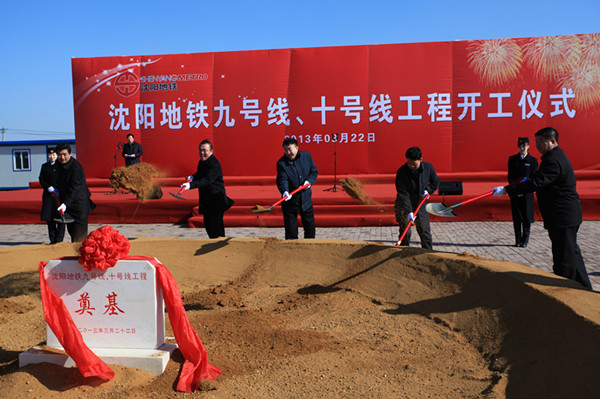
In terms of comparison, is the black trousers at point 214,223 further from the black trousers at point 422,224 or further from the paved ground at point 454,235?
the paved ground at point 454,235

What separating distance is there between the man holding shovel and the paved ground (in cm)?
136

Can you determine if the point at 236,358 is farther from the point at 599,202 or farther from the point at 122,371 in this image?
the point at 599,202

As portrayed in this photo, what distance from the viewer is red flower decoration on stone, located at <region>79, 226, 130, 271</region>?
9.56ft

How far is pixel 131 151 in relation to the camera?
11.5m

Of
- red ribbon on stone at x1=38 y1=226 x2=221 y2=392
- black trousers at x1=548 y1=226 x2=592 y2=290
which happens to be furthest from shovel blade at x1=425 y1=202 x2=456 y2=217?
red ribbon on stone at x1=38 y1=226 x2=221 y2=392

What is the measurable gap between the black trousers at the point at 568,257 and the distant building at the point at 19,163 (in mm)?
22173

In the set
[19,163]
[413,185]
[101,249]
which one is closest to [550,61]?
[413,185]

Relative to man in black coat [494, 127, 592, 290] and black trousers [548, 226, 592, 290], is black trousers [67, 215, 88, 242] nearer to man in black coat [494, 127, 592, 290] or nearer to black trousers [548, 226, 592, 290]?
man in black coat [494, 127, 592, 290]

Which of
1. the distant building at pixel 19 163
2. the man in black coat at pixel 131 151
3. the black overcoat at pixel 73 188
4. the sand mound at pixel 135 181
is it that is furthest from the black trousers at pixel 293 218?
the distant building at pixel 19 163

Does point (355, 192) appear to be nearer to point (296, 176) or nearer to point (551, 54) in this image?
point (296, 176)

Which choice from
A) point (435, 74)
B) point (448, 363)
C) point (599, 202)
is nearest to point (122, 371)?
point (448, 363)

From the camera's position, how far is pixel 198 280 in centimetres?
496

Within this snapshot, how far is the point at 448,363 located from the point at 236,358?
126 cm

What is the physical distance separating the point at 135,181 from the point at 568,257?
821 cm
